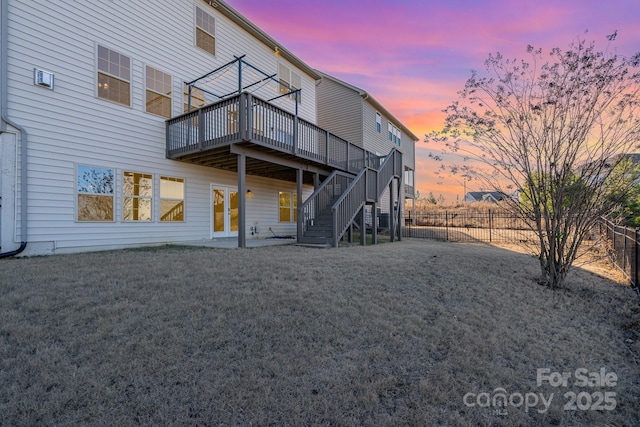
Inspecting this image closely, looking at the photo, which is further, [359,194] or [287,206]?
[287,206]

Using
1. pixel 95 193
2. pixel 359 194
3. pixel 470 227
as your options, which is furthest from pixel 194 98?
pixel 470 227

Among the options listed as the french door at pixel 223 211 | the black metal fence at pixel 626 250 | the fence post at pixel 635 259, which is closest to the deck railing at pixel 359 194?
the french door at pixel 223 211

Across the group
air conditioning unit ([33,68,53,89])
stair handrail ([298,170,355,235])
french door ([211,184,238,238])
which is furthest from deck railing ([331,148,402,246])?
air conditioning unit ([33,68,53,89])

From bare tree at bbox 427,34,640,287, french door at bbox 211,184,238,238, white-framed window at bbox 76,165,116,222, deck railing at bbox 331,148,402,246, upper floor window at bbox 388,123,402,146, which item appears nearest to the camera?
bare tree at bbox 427,34,640,287

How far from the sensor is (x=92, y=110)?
775 cm

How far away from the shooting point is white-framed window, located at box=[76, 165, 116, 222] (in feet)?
24.8

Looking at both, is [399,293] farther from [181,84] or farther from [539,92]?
[181,84]

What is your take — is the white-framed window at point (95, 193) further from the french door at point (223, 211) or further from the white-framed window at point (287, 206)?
the white-framed window at point (287, 206)

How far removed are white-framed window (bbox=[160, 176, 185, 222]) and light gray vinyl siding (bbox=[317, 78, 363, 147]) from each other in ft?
33.0

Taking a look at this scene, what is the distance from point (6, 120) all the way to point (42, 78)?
46.2 inches

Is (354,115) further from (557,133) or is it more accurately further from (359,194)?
(557,133)

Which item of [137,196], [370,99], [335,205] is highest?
[370,99]

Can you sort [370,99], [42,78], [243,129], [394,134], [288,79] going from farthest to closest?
[394,134] < [370,99] < [288,79] < [243,129] < [42,78]

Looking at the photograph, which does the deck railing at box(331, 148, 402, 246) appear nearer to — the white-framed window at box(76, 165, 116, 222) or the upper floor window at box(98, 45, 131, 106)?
the white-framed window at box(76, 165, 116, 222)
